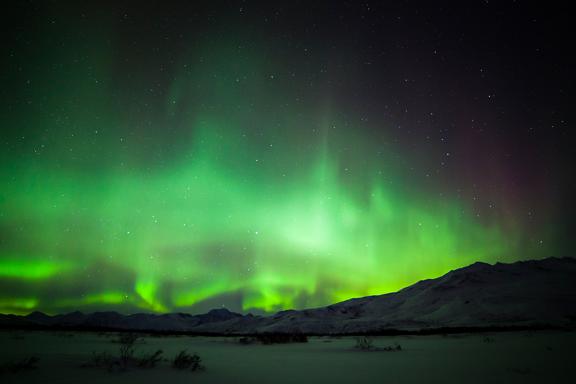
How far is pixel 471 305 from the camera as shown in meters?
121

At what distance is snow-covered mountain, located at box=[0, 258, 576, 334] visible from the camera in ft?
321

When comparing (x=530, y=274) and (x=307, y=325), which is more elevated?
(x=530, y=274)

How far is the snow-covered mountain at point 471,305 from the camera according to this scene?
321 ft

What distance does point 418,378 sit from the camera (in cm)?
709

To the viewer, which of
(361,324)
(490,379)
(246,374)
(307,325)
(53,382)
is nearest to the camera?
(53,382)

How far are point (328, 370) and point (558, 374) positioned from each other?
4.84 m

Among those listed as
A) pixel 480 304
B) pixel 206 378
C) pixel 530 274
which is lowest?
pixel 206 378

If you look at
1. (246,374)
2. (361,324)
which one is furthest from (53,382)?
(361,324)

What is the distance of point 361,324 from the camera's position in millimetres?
127125

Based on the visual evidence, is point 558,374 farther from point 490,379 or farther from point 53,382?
point 53,382

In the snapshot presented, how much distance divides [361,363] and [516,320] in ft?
348

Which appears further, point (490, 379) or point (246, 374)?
point (246, 374)

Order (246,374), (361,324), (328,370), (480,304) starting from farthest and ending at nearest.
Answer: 1. (361,324)
2. (480,304)
3. (328,370)
4. (246,374)

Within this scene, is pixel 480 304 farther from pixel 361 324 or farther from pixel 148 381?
pixel 148 381
